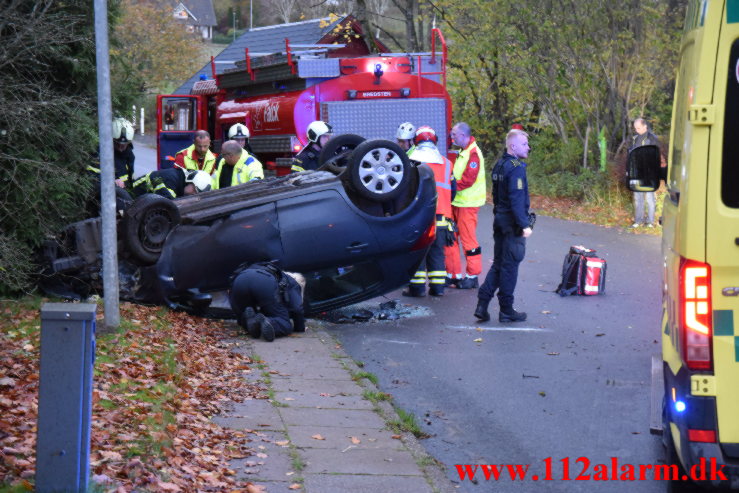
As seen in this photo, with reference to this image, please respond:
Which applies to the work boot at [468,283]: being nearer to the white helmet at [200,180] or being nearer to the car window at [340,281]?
the car window at [340,281]

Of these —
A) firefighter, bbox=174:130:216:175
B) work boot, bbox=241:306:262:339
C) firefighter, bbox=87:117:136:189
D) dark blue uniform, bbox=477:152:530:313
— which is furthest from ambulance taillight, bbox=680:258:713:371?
firefighter, bbox=174:130:216:175

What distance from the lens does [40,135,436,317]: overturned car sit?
31.7 ft

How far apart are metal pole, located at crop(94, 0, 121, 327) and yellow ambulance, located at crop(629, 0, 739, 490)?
15.8 feet

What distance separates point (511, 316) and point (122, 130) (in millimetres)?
4603

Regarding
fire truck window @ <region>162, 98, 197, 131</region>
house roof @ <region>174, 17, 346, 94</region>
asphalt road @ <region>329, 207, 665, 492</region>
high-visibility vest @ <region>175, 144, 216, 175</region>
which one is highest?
house roof @ <region>174, 17, 346, 94</region>

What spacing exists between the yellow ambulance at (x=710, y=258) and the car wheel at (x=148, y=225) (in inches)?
235

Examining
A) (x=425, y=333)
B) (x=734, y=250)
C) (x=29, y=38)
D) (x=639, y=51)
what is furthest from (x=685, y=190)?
(x=639, y=51)

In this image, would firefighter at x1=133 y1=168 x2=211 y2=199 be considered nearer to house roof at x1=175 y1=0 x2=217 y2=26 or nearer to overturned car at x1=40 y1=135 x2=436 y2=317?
overturned car at x1=40 y1=135 x2=436 y2=317

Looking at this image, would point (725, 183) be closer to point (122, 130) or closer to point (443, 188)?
point (443, 188)

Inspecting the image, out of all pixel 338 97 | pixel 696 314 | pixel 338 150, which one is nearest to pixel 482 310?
pixel 338 150

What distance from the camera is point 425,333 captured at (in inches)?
393

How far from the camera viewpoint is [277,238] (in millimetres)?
9758

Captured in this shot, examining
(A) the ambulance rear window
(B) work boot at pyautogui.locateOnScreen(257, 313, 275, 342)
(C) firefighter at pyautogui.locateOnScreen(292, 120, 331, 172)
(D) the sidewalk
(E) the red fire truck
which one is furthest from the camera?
(E) the red fire truck

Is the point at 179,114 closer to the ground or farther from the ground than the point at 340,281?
farther from the ground
